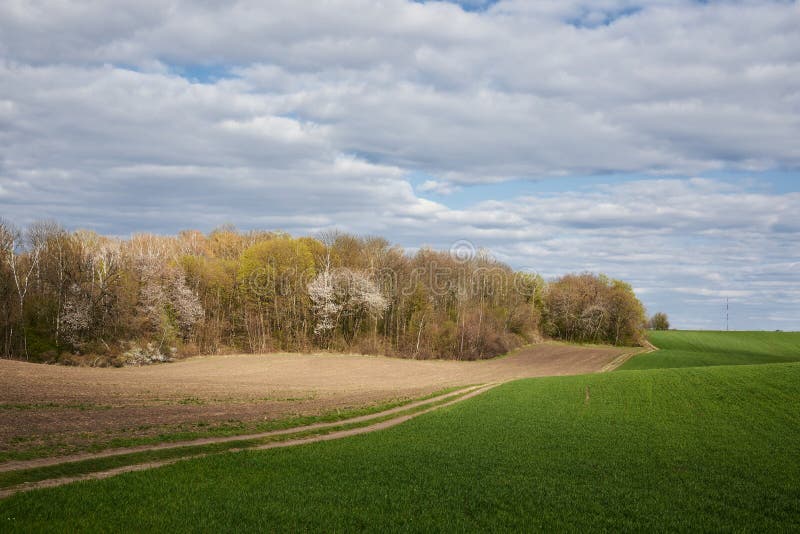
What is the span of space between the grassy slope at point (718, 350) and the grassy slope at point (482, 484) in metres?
50.6

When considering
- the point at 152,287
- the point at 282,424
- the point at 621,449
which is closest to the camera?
the point at 621,449

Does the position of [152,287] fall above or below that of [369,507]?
above

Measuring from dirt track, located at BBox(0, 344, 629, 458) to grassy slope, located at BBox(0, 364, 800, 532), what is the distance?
7971mm

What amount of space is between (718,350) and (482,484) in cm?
10610

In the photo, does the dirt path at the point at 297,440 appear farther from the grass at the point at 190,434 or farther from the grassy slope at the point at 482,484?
the grassy slope at the point at 482,484

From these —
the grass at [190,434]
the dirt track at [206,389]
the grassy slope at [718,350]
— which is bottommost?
the dirt track at [206,389]

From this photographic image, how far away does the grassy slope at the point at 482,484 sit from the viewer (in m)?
12.3

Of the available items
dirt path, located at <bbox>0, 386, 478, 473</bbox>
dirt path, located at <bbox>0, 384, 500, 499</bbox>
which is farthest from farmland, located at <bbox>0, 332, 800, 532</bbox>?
dirt path, located at <bbox>0, 386, 478, 473</bbox>

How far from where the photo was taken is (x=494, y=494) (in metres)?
14.3

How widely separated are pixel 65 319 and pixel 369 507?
59890 mm

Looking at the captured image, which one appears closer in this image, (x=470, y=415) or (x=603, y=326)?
(x=470, y=415)

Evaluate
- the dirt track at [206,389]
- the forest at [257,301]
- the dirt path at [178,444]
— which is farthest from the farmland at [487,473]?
the forest at [257,301]

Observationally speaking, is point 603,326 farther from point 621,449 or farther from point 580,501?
point 580,501

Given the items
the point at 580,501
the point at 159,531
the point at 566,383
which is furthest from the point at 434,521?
the point at 566,383
